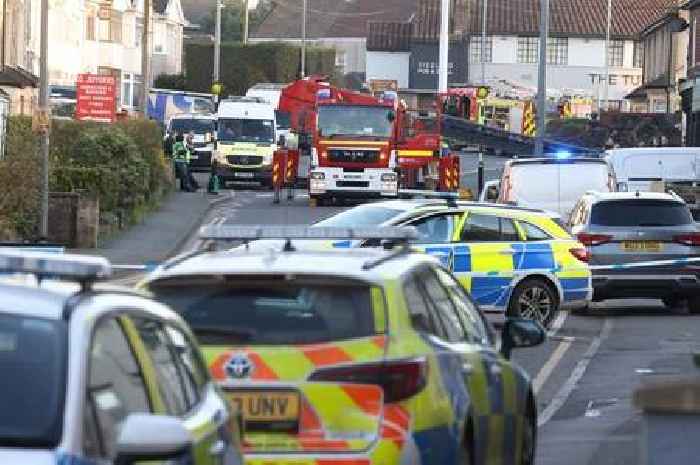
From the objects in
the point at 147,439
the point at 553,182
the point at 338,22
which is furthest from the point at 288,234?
the point at 338,22

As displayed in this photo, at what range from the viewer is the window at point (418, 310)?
896cm

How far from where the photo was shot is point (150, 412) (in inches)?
260

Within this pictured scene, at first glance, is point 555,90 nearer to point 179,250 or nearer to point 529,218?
point 179,250

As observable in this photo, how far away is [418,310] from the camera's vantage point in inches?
359

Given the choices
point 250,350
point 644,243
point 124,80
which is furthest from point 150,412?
point 124,80

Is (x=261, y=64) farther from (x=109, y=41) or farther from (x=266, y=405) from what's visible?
(x=266, y=405)

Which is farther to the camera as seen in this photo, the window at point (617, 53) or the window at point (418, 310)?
the window at point (617, 53)

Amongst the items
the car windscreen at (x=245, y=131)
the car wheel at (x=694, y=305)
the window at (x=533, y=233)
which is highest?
the car windscreen at (x=245, y=131)

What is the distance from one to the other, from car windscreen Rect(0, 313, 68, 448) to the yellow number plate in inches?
98.7

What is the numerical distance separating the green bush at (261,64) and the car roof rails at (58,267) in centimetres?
9339

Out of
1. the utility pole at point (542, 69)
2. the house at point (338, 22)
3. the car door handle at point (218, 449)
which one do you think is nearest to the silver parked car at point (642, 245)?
the car door handle at point (218, 449)

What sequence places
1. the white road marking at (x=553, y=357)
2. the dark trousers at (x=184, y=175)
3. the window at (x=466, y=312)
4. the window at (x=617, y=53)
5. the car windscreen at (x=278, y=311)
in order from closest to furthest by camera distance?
the car windscreen at (x=278, y=311)
the window at (x=466, y=312)
the white road marking at (x=553, y=357)
the dark trousers at (x=184, y=175)
the window at (x=617, y=53)

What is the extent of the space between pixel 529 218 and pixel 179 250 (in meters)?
14.8

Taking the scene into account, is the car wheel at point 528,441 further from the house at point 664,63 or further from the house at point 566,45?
the house at point 566,45
